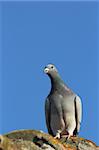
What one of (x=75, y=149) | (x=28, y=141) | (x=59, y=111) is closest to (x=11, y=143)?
(x=28, y=141)

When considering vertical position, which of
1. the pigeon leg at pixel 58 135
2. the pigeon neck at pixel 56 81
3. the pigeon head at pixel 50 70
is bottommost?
the pigeon leg at pixel 58 135

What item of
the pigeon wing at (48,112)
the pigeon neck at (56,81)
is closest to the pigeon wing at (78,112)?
the pigeon neck at (56,81)

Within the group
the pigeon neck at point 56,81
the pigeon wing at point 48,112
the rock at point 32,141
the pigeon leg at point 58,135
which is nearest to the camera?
the rock at point 32,141

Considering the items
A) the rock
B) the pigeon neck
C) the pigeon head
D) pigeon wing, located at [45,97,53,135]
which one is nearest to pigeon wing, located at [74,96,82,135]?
the pigeon neck

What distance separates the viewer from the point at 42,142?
14266 mm

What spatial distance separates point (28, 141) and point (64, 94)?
17.8ft

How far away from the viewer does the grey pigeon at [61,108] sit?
19.1 m

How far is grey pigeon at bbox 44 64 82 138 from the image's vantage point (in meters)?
19.1

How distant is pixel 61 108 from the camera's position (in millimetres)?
19047

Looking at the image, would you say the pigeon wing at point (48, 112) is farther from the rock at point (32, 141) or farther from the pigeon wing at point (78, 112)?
the rock at point (32, 141)

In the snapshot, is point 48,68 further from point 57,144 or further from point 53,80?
point 57,144

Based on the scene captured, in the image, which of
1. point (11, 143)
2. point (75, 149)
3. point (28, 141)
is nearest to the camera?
point (11, 143)

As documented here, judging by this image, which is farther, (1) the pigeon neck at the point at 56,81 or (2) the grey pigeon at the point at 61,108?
(1) the pigeon neck at the point at 56,81

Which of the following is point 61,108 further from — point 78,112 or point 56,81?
point 56,81
